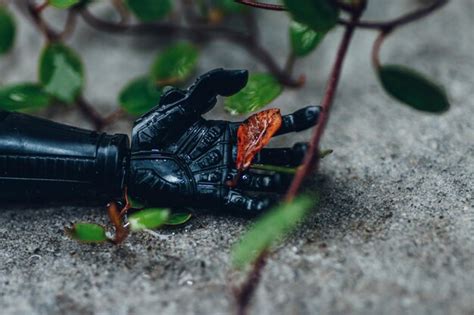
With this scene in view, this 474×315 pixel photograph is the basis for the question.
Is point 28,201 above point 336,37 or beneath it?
beneath

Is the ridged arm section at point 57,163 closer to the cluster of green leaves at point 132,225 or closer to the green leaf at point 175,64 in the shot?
the cluster of green leaves at point 132,225

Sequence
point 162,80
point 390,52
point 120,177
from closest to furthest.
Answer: point 120,177
point 162,80
point 390,52

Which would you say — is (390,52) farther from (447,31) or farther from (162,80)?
(162,80)

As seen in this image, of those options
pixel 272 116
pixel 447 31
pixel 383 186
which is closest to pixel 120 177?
pixel 272 116

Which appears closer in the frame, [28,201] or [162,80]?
[28,201]

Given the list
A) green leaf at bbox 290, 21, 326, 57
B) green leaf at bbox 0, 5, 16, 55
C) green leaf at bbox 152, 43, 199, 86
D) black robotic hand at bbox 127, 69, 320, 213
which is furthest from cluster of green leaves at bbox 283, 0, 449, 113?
green leaf at bbox 0, 5, 16, 55

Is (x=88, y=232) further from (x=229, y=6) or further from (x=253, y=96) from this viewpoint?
(x=229, y=6)

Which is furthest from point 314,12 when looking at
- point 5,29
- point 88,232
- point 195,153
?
point 5,29

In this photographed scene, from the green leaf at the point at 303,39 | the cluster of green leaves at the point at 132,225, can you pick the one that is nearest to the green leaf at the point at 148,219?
the cluster of green leaves at the point at 132,225
